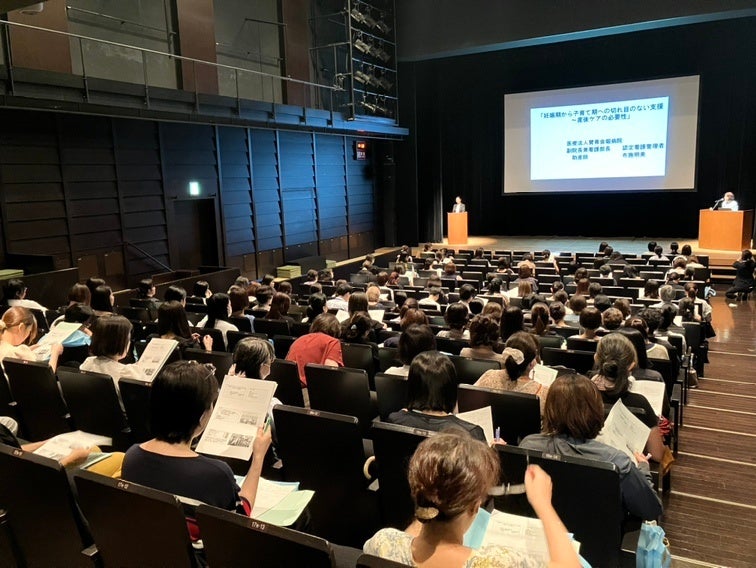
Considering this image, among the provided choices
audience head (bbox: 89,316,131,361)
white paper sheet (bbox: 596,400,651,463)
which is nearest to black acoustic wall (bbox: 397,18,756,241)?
audience head (bbox: 89,316,131,361)

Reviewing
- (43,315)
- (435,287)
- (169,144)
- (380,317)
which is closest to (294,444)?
(380,317)

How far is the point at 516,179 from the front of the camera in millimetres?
15336

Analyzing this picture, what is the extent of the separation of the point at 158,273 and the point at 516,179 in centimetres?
960

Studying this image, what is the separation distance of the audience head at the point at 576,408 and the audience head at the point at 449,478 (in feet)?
2.74

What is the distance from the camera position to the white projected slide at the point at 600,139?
13492mm

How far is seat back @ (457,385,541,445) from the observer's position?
9.37 feet

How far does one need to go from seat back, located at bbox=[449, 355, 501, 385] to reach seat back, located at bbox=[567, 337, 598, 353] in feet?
3.83

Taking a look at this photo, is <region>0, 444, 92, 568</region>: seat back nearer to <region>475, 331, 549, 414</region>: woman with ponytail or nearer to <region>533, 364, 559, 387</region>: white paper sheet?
<region>475, 331, 549, 414</region>: woman with ponytail

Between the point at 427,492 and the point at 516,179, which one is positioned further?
the point at 516,179

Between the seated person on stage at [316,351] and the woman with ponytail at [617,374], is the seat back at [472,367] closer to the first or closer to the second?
the woman with ponytail at [617,374]

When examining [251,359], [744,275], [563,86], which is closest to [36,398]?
[251,359]

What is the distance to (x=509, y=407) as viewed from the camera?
9.55 ft

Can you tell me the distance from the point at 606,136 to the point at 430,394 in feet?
43.3

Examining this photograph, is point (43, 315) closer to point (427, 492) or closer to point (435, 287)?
point (435, 287)
